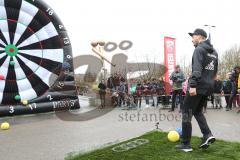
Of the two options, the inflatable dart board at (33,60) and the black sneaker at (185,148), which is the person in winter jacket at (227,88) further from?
the black sneaker at (185,148)

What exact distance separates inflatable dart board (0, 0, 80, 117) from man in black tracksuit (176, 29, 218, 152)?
24.3ft

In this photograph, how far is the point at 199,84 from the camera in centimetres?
523

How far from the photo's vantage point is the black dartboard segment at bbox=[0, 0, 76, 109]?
1118 centimetres

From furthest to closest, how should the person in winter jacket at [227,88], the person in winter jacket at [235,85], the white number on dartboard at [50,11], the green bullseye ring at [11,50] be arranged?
the person in winter jacket at [227,88]
the person in winter jacket at [235,85]
the white number on dartboard at [50,11]
the green bullseye ring at [11,50]

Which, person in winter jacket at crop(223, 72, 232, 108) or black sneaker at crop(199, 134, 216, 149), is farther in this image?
person in winter jacket at crop(223, 72, 232, 108)

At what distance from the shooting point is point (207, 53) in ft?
17.4

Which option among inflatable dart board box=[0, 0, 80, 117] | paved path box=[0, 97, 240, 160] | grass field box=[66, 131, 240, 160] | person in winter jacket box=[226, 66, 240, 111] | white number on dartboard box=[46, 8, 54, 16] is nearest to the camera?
grass field box=[66, 131, 240, 160]

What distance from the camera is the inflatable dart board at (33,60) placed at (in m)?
11.2

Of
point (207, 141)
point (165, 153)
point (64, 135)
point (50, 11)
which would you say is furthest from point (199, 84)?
point (50, 11)

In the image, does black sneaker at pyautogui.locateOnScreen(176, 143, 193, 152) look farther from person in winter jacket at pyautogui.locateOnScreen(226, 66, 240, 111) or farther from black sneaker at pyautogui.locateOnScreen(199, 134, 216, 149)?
person in winter jacket at pyautogui.locateOnScreen(226, 66, 240, 111)

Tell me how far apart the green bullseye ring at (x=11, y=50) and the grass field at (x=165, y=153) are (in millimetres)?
6966

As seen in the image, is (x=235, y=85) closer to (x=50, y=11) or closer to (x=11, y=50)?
(x=50, y=11)

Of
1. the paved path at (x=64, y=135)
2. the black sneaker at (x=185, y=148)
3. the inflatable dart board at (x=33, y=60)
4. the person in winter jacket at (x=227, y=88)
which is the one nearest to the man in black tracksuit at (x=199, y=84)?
the black sneaker at (x=185, y=148)

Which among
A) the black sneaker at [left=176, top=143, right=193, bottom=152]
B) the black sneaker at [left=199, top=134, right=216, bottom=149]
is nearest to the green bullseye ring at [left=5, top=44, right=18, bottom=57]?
the black sneaker at [left=176, top=143, right=193, bottom=152]
